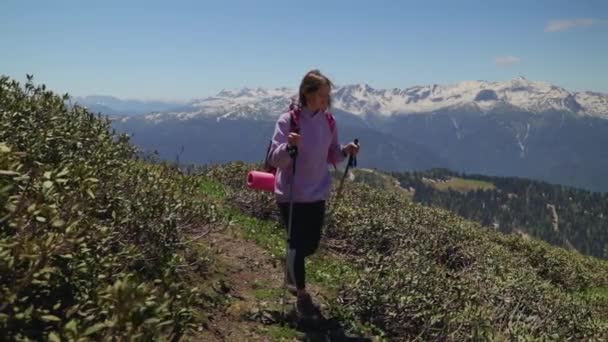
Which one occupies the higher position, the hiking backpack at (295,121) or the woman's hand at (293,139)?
the hiking backpack at (295,121)

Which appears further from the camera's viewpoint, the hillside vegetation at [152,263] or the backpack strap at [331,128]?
the backpack strap at [331,128]

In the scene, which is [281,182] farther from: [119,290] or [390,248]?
[390,248]

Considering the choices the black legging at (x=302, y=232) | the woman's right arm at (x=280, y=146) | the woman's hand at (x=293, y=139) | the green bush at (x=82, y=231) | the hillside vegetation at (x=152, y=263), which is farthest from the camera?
the black legging at (x=302, y=232)

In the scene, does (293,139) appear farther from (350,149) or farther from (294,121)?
(350,149)

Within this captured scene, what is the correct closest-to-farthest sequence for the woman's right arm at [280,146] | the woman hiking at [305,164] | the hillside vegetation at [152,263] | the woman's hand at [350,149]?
the hillside vegetation at [152,263]
the woman's right arm at [280,146]
the woman hiking at [305,164]
the woman's hand at [350,149]

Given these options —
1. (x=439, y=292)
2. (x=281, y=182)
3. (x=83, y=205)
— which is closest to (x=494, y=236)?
A: (x=439, y=292)

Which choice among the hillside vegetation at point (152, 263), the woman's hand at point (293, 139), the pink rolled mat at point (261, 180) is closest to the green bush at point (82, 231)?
the hillside vegetation at point (152, 263)

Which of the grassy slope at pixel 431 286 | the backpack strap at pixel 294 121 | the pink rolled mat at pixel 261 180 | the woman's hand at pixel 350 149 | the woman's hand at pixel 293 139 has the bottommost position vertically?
the grassy slope at pixel 431 286

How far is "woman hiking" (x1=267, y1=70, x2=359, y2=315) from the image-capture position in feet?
27.2

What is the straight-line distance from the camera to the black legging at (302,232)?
8.64 metres

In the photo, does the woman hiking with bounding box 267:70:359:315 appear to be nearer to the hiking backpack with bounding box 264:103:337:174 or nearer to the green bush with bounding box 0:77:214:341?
the hiking backpack with bounding box 264:103:337:174

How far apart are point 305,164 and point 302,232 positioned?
3.65ft

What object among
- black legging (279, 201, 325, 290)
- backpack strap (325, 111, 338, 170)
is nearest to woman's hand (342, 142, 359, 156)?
backpack strap (325, 111, 338, 170)

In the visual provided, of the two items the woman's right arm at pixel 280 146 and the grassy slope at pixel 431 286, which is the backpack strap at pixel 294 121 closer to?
the woman's right arm at pixel 280 146
